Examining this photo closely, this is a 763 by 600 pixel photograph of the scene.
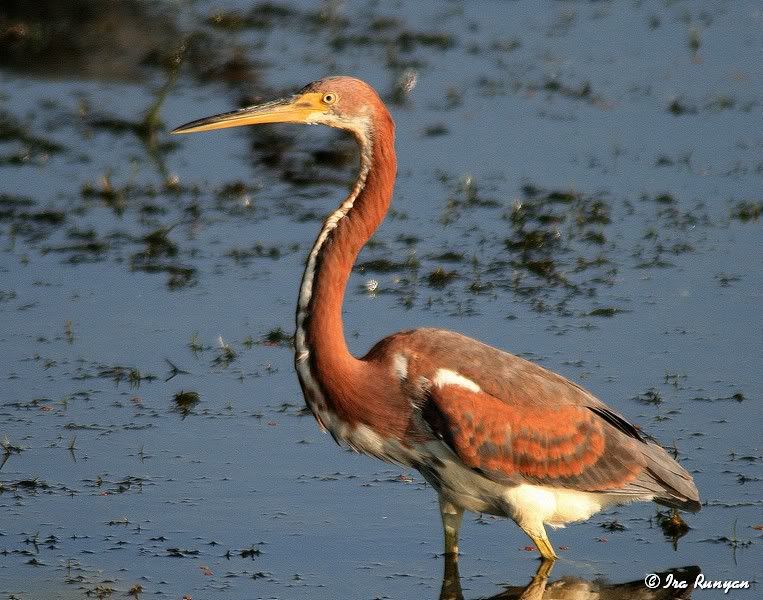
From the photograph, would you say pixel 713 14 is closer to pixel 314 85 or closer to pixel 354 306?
pixel 354 306

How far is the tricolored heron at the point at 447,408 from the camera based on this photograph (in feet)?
20.6

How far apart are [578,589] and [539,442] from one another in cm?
64

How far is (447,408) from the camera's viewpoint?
6.23 m

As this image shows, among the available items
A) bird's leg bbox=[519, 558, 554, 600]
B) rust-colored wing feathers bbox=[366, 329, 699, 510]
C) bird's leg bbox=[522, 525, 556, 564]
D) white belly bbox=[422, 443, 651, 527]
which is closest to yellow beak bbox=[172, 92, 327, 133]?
rust-colored wing feathers bbox=[366, 329, 699, 510]

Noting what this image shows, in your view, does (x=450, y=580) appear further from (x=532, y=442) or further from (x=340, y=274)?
(x=340, y=274)

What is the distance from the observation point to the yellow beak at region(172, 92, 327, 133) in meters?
6.56

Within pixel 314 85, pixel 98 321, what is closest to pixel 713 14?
pixel 98 321

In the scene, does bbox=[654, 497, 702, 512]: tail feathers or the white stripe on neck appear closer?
the white stripe on neck

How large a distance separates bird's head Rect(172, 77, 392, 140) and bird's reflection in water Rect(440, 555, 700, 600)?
6.31 ft

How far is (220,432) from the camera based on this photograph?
25.7ft

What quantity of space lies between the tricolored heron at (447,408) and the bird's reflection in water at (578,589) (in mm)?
128

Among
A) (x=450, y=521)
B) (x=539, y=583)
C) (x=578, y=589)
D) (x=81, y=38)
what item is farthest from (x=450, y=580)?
(x=81, y=38)

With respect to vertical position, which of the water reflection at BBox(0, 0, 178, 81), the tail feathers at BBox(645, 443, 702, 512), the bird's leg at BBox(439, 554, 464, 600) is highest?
the water reflection at BBox(0, 0, 178, 81)

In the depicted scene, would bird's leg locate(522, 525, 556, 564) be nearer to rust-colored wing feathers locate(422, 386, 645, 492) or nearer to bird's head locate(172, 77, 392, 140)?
rust-colored wing feathers locate(422, 386, 645, 492)
